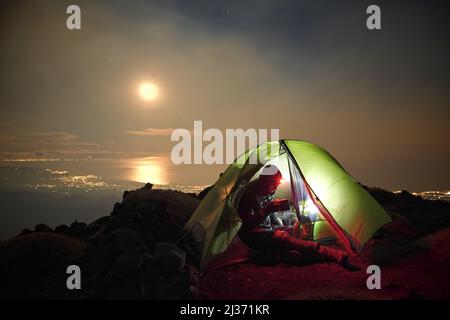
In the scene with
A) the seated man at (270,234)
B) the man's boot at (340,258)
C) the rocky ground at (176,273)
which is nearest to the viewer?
the rocky ground at (176,273)

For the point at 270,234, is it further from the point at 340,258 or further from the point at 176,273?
the point at 176,273

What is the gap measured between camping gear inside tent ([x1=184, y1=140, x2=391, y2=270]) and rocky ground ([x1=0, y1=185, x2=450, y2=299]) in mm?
796

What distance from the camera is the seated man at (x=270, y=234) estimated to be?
8492 millimetres

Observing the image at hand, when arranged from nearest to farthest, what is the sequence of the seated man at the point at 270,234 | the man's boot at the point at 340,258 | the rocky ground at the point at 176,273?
the rocky ground at the point at 176,273, the man's boot at the point at 340,258, the seated man at the point at 270,234

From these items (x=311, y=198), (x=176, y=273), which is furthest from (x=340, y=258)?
(x=176, y=273)

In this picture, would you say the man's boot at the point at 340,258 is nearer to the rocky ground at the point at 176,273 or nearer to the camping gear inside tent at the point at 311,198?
the rocky ground at the point at 176,273

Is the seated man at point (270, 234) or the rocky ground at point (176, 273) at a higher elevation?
the seated man at point (270, 234)

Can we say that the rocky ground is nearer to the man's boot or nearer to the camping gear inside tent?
the man's boot

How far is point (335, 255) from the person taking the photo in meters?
8.29

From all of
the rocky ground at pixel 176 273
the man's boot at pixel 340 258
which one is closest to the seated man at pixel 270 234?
the man's boot at pixel 340 258

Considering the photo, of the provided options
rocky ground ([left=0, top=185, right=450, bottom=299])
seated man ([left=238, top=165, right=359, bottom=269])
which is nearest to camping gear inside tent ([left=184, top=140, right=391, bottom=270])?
seated man ([left=238, top=165, right=359, bottom=269])

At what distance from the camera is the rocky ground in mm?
7215

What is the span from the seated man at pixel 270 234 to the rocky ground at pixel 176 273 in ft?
0.95
